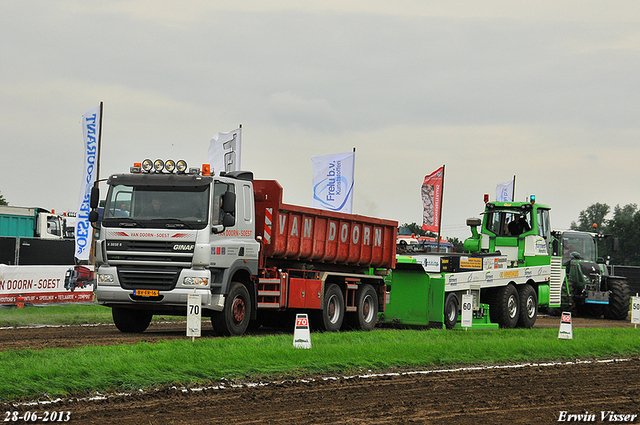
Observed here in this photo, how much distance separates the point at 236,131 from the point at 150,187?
11315mm

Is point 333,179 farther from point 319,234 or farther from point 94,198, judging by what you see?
point 94,198

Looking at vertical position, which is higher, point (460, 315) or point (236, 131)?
point (236, 131)

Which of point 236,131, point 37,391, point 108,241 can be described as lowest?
point 37,391

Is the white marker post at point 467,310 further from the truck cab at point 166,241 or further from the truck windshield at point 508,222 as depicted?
the truck cab at point 166,241

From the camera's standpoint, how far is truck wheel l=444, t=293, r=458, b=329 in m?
20.6

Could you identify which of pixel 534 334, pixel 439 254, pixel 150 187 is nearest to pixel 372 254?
pixel 439 254

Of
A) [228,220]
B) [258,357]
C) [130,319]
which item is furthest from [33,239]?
[258,357]

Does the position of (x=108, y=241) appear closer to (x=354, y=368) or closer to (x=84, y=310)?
(x=354, y=368)

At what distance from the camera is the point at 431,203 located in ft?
128

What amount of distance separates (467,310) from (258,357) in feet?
30.1

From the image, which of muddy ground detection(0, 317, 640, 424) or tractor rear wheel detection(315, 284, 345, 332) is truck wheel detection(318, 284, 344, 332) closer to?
tractor rear wheel detection(315, 284, 345, 332)

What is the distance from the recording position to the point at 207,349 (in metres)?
12.7

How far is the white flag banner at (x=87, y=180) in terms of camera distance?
25906 mm

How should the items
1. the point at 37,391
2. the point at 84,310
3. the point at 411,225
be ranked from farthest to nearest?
1. the point at 411,225
2. the point at 84,310
3. the point at 37,391
